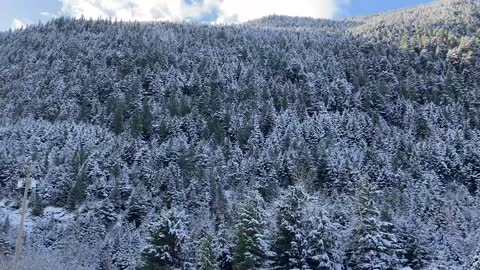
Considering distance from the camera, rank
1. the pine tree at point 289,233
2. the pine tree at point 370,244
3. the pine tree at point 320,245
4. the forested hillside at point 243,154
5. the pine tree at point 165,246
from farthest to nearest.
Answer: the forested hillside at point 243,154
the pine tree at point 165,246
the pine tree at point 370,244
the pine tree at point 289,233
the pine tree at point 320,245

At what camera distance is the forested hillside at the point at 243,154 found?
134ft

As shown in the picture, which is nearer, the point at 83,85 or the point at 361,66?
the point at 83,85

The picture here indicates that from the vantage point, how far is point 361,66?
170m

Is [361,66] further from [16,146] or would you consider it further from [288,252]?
[288,252]

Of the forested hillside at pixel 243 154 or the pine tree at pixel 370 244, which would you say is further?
the forested hillside at pixel 243 154

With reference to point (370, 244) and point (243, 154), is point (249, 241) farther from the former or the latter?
point (243, 154)

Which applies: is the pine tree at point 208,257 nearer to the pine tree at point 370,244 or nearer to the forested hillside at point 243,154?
the forested hillside at point 243,154

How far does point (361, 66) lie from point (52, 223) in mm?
120511

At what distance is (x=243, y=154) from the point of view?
11038cm

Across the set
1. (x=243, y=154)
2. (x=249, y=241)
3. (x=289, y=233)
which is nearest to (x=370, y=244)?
(x=289, y=233)

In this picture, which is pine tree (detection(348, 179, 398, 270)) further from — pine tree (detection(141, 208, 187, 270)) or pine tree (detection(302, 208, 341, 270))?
pine tree (detection(141, 208, 187, 270))

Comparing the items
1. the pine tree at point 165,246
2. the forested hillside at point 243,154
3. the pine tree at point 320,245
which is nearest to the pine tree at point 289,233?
the forested hillside at point 243,154

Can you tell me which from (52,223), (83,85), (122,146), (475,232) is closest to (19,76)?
(83,85)

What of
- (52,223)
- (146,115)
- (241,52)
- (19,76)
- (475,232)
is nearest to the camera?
(475,232)
